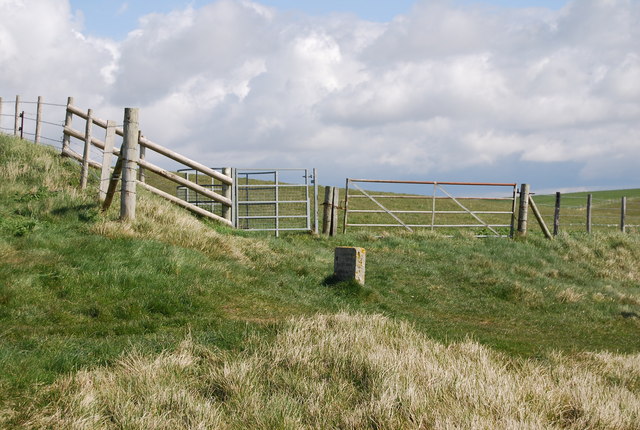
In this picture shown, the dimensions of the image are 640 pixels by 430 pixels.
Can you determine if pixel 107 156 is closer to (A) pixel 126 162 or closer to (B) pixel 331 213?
(A) pixel 126 162

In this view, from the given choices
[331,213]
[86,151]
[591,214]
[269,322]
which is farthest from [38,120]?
[591,214]

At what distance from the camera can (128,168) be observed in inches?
498

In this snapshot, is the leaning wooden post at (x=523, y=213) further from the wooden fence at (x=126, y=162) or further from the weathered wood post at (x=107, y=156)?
the weathered wood post at (x=107, y=156)

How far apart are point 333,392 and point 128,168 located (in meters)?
8.75

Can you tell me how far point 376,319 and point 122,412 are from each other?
4038 mm

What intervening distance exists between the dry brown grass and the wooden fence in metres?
7.10

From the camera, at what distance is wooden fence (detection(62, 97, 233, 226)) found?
12.7 metres

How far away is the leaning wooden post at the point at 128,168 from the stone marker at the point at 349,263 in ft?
14.5

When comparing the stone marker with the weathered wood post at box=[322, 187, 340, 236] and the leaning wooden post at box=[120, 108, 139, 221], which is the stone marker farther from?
the weathered wood post at box=[322, 187, 340, 236]

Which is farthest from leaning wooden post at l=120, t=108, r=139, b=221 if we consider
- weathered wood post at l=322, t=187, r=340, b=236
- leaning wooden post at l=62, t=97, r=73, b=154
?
weathered wood post at l=322, t=187, r=340, b=236

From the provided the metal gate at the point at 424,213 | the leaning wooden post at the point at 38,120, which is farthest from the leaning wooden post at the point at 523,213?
the leaning wooden post at the point at 38,120

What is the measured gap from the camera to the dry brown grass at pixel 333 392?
4766 millimetres

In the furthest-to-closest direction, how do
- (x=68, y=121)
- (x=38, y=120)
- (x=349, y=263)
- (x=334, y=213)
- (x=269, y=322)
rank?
(x=38, y=120), (x=334, y=213), (x=68, y=121), (x=349, y=263), (x=269, y=322)

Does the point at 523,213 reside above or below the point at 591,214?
below
